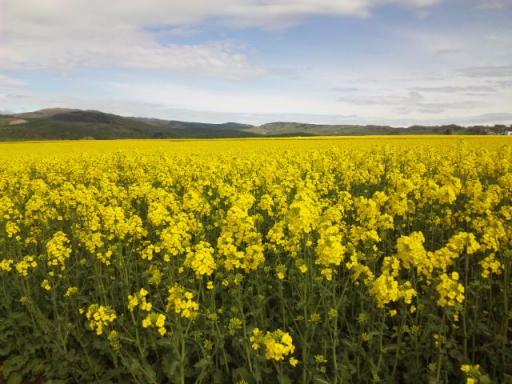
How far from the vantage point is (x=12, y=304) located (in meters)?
6.85

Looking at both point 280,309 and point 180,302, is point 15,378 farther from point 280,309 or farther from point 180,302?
point 280,309

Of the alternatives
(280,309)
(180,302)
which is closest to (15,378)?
(180,302)

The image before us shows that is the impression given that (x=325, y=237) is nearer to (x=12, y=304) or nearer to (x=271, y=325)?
(x=271, y=325)

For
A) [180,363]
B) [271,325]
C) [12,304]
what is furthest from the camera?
[12,304]

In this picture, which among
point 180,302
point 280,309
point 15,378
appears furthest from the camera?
point 280,309

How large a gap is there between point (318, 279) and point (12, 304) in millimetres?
5475

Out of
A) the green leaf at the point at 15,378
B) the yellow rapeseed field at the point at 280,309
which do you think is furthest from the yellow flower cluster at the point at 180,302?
the green leaf at the point at 15,378

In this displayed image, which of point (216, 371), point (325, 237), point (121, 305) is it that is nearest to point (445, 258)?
point (325, 237)

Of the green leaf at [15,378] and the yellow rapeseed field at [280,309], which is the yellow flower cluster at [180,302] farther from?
Answer: the green leaf at [15,378]

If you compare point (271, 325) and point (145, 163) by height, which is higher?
point (145, 163)

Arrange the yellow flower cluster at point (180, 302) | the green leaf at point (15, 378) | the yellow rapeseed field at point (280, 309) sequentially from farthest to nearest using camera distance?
the green leaf at point (15, 378) → the yellow rapeseed field at point (280, 309) → the yellow flower cluster at point (180, 302)

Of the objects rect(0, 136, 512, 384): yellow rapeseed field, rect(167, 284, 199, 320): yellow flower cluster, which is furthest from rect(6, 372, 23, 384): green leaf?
rect(167, 284, 199, 320): yellow flower cluster

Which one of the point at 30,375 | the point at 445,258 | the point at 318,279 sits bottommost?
the point at 30,375

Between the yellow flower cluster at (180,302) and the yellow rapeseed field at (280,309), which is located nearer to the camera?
the yellow flower cluster at (180,302)
